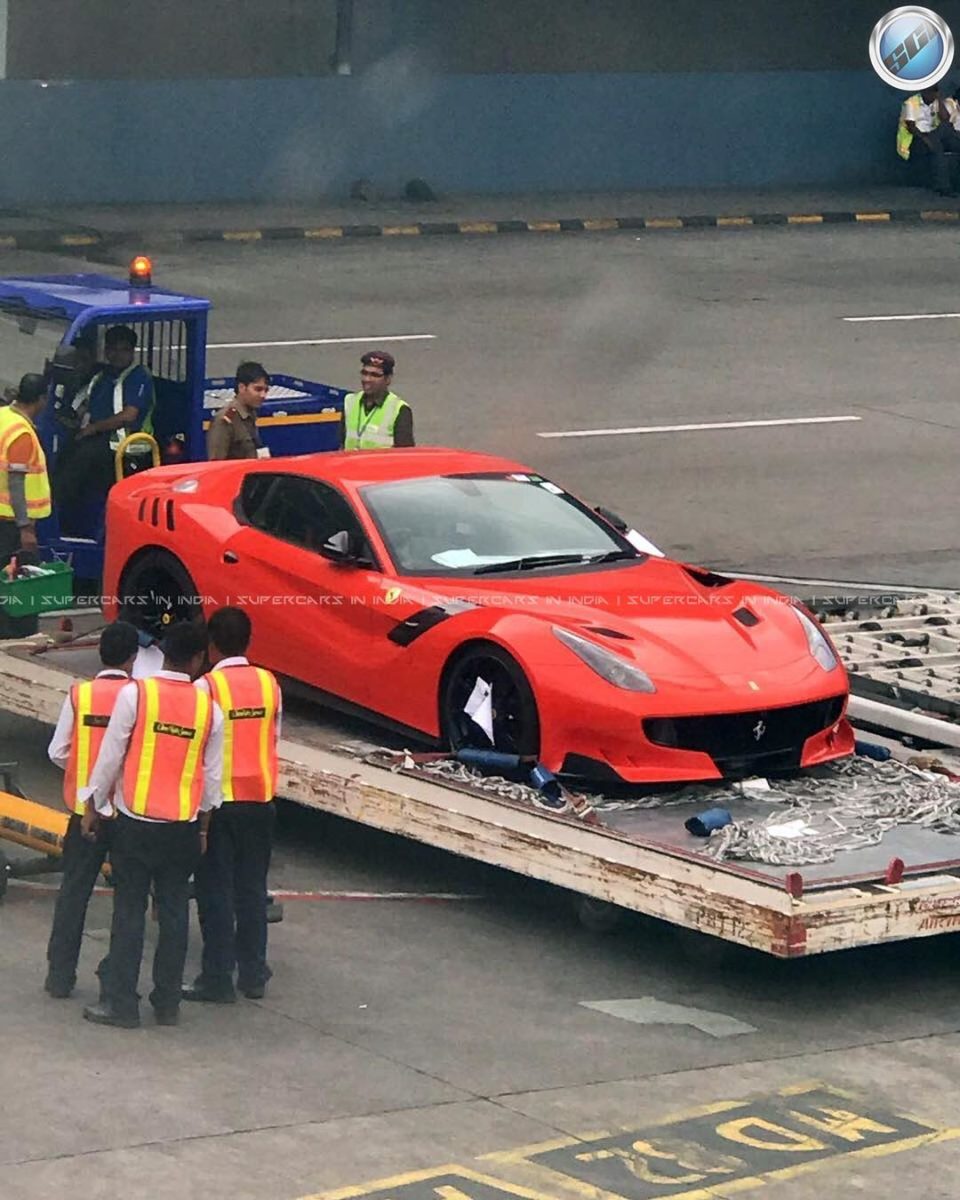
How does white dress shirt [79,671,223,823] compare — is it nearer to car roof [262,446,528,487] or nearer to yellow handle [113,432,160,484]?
car roof [262,446,528,487]

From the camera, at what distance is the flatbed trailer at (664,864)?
10.3m

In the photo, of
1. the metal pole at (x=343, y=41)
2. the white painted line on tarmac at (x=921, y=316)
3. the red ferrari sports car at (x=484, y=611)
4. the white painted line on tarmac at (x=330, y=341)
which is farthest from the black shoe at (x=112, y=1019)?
the metal pole at (x=343, y=41)

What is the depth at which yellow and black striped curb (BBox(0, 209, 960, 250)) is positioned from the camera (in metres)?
31.4

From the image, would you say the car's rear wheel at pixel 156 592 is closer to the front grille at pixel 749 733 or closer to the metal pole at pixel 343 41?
the front grille at pixel 749 733

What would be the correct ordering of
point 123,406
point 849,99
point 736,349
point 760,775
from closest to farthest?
point 760,775
point 123,406
point 736,349
point 849,99

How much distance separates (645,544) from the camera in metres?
13.6

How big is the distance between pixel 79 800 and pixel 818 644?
3740mm

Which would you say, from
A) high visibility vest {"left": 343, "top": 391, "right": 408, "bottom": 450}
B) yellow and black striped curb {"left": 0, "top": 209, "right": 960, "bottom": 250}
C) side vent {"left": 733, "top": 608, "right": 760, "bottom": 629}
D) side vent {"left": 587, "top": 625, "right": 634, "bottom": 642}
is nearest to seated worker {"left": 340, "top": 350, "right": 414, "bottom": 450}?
high visibility vest {"left": 343, "top": 391, "right": 408, "bottom": 450}

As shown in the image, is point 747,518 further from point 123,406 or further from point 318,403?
point 123,406

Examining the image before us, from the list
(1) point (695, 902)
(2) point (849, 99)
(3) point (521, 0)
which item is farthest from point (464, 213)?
(1) point (695, 902)

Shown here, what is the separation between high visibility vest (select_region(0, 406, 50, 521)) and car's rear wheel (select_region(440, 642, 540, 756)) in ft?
12.5

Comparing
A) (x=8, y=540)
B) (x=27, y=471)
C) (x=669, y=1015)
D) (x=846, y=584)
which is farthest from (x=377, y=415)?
(x=669, y=1015)

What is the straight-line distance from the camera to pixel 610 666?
11766 millimetres

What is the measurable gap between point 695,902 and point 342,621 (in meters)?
2.96
